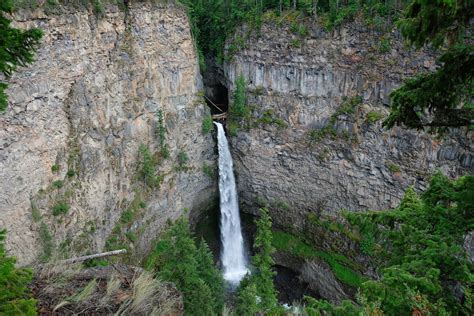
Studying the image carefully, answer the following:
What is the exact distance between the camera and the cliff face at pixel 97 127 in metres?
14.8

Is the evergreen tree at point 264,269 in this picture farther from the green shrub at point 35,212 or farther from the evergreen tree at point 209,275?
the green shrub at point 35,212

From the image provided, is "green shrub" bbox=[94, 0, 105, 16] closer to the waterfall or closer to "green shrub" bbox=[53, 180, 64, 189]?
"green shrub" bbox=[53, 180, 64, 189]

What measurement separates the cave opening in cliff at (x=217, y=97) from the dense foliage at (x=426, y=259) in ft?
83.1

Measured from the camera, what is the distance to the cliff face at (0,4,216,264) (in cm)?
1478

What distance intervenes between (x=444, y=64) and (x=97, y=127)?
660 inches

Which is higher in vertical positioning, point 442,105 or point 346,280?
point 442,105

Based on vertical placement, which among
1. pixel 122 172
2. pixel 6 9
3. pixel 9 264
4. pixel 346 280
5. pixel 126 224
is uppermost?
pixel 6 9

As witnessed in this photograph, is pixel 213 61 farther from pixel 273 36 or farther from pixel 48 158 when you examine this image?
pixel 48 158

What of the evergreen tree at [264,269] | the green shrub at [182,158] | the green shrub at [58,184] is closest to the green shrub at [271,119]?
the green shrub at [182,158]

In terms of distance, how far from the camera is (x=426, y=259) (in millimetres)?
5395

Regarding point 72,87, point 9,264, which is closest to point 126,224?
point 72,87

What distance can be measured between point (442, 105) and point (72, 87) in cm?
1577

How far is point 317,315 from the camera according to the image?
5641 mm

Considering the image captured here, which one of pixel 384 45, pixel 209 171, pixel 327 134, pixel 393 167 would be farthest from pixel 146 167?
pixel 384 45
